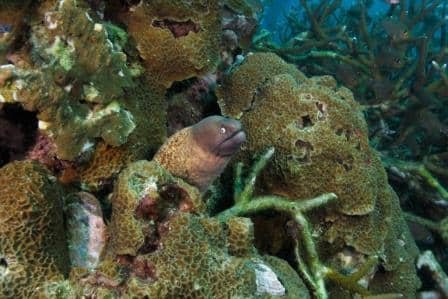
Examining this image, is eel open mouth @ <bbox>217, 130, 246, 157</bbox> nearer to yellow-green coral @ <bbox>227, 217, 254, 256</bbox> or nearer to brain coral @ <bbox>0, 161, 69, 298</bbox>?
yellow-green coral @ <bbox>227, 217, 254, 256</bbox>

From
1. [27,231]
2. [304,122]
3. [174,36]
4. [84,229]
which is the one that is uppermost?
[174,36]

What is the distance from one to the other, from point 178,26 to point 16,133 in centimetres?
113

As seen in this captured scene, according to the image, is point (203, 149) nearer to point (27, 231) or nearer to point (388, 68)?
point (27, 231)

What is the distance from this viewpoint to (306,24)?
328 inches

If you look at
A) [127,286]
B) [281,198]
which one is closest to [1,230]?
[127,286]

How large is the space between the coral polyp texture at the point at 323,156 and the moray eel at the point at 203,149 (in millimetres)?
672

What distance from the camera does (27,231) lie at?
178 cm

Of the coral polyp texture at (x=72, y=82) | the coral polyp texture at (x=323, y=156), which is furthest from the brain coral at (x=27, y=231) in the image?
the coral polyp texture at (x=323, y=156)

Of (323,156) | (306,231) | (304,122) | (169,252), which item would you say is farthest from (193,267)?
(304,122)

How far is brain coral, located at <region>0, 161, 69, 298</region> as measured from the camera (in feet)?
5.71

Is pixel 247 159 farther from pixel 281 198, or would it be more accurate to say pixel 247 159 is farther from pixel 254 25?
pixel 254 25

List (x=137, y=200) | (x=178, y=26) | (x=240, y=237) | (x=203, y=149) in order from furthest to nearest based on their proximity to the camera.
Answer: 1. (x=178, y=26)
2. (x=203, y=149)
3. (x=240, y=237)
4. (x=137, y=200)

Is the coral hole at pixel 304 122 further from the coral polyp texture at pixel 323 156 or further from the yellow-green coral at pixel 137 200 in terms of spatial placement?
the yellow-green coral at pixel 137 200

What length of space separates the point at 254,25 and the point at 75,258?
7.32 feet
